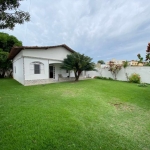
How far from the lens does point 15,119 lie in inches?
145

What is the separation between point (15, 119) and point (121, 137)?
3523 mm

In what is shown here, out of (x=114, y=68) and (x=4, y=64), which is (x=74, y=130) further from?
(x=4, y=64)

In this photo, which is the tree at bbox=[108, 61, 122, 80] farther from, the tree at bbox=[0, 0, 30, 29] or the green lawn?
→ the tree at bbox=[0, 0, 30, 29]

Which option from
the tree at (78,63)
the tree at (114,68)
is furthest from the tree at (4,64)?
the tree at (114,68)

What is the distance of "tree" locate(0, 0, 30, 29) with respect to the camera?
144 inches

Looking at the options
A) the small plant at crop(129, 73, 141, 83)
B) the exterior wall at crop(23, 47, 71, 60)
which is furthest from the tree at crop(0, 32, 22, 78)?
the small plant at crop(129, 73, 141, 83)

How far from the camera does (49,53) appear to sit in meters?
13.4

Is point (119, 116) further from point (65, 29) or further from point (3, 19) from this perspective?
point (65, 29)

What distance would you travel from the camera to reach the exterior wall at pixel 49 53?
11712 millimetres

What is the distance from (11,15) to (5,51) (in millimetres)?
19310

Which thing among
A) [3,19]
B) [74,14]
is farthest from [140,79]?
[3,19]

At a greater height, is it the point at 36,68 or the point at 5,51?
the point at 5,51

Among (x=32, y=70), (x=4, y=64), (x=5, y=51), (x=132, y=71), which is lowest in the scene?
(x=132, y=71)

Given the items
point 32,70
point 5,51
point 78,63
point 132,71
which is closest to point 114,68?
point 132,71
